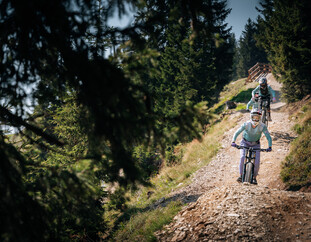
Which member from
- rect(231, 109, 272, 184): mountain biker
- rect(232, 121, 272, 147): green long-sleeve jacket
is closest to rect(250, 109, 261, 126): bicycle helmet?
rect(231, 109, 272, 184): mountain biker

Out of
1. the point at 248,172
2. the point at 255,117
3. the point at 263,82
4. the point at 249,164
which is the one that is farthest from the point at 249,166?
the point at 263,82

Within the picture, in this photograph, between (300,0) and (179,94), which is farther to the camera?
(179,94)

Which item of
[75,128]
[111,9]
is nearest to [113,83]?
[111,9]

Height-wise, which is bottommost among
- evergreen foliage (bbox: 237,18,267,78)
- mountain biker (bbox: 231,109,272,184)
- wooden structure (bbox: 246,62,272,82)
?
mountain biker (bbox: 231,109,272,184)

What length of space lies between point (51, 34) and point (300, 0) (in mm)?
15572

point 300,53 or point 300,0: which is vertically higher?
point 300,0

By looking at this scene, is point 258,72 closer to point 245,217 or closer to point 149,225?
point 245,217

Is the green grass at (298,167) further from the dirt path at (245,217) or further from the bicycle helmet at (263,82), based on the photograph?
the bicycle helmet at (263,82)

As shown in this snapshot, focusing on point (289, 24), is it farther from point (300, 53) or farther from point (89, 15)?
point (89, 15)

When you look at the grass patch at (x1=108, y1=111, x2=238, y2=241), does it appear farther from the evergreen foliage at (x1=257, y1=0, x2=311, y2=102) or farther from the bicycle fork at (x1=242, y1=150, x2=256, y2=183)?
the evergreen foliage at (x1=257, y1=0, x2=311, y2=102)

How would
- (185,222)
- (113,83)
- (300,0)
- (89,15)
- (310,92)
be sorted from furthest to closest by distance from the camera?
1. (310,92)
2. (300,0)
3. (185,222)
4. (89,15)
5. (113,83)

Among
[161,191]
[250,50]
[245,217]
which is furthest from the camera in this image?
[250,50]

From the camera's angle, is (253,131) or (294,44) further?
(294,44)

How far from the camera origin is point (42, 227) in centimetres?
227
